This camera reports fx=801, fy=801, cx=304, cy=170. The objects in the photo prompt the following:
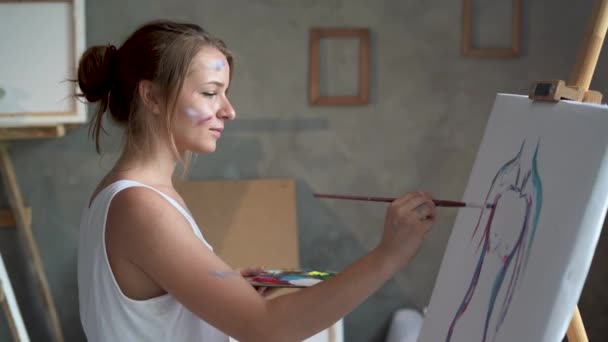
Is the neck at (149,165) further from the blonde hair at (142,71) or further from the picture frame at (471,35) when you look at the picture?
the picture frame at (471,35)

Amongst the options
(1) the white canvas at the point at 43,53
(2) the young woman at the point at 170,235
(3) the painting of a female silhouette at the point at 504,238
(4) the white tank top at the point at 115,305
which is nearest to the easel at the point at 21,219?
(1) the white canvas at the point at 43,53

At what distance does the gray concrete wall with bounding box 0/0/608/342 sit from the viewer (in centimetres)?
337

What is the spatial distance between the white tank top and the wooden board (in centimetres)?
172

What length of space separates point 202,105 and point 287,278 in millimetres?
447

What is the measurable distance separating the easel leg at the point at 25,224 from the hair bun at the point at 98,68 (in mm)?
1764

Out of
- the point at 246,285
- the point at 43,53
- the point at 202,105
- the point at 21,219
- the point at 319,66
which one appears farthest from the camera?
the point at 319,66

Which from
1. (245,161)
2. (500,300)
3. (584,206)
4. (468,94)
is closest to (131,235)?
(500,300)

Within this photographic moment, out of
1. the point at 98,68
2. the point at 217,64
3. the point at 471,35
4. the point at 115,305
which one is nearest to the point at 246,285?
the point at 115,305

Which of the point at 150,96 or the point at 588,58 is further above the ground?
the point at 588,58

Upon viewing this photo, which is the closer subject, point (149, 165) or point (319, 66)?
point (149, 165)

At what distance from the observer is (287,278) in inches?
69.0

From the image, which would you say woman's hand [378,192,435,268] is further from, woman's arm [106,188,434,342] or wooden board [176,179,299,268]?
wooden board [176,179,299,268]

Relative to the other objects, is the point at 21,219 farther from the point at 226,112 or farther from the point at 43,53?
Answer: the point at 226,112

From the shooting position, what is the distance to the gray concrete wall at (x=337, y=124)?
337cm
